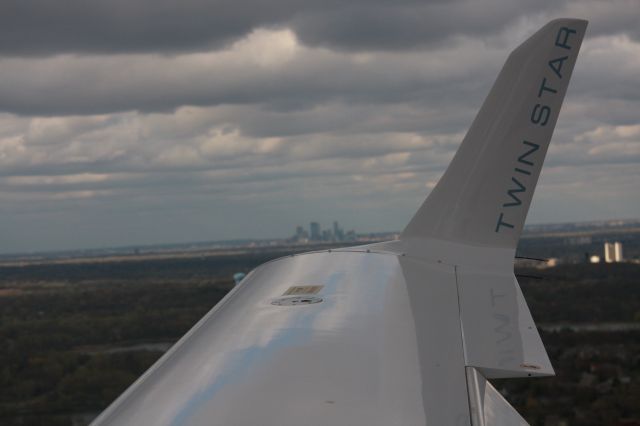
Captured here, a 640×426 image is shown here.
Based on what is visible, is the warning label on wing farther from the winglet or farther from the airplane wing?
the winglet

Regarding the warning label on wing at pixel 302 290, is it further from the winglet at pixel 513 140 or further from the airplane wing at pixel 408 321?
the winglet at pixel 513 140

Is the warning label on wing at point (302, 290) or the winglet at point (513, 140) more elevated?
the winglet at point (513, 140)

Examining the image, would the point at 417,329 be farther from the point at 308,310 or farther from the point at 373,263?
the point at 373,263

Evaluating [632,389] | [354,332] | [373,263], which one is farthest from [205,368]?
[632,389]

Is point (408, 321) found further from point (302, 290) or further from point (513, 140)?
point (513, 140)

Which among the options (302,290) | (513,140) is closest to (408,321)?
(302,290)

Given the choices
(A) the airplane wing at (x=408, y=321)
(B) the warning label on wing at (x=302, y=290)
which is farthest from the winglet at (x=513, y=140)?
(B) the warning label on wing at (x=302, y=290)
